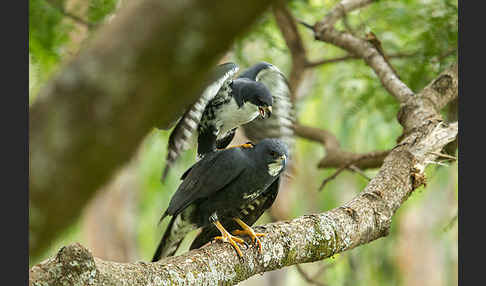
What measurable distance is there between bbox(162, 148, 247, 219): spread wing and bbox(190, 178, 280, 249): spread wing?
9.6 inches

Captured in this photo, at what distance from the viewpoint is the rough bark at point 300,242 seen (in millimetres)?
1833

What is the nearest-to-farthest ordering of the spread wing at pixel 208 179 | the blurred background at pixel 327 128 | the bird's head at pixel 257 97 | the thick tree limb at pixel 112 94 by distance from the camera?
the thick tree limb at pixel 112 94, the spread wing at pixel 208 179, the bird's head at pixel 257 97, the blurred background at pixel 327 128

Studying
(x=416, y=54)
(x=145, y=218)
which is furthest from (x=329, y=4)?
(x=145, y=218)

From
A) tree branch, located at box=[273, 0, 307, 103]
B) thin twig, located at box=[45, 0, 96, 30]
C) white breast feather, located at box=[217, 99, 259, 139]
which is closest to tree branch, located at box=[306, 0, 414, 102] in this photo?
tree branch, located at box=[273, 0, 307, 103]

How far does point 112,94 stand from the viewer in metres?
0.78

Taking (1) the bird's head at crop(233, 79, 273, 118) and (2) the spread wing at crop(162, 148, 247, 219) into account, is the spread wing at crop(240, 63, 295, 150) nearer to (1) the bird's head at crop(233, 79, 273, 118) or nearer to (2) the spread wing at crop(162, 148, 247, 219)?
(1) the bird's head at crop(233, 79, 273, 118)

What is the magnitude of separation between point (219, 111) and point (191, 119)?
0.32m

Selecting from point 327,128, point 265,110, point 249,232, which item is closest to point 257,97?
point 265,110

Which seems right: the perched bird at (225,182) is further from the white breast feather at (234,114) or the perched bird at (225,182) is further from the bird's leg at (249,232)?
the white breast feather at (234,114)

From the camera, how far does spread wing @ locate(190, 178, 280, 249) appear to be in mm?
3094

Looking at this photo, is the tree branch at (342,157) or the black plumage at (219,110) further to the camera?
the tree branch at (342,157)

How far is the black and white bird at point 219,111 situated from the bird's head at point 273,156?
0.88 ft

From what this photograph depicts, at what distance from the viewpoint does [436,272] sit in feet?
42.0

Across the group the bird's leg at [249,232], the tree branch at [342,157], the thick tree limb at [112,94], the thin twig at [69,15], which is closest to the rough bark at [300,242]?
the bird's leg at [249,232]
